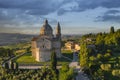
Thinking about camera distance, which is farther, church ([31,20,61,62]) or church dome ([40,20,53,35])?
church dome ([40,20,53,35])

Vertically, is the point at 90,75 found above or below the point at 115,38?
below

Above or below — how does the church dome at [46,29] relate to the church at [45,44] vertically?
above

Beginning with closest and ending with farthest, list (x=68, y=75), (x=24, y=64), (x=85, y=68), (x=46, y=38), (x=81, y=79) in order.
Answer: (x=68, y=75)
(x=81, y=79)
(x=85, y=68)
(x=24, y=64)
(x=46, y=38)

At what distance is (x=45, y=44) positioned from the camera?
189 ft

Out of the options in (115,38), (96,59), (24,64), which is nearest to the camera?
(96,59)

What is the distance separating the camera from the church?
56344 millimetres

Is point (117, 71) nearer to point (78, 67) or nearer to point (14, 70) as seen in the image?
point (78, 67)

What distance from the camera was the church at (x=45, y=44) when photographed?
185ft

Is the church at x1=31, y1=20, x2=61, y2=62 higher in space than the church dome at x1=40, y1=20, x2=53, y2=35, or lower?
lower

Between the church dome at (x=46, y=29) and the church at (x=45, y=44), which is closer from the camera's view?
the church at (x=45, y=44)

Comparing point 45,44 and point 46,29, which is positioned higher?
point 46,29

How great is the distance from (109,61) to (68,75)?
16.1 meters

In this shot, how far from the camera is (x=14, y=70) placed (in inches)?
1748

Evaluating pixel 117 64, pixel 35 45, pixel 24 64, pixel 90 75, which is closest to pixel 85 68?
pixel 90 75
